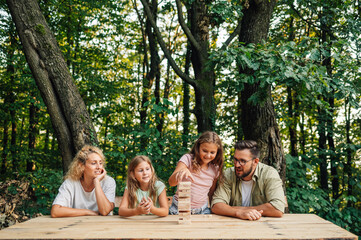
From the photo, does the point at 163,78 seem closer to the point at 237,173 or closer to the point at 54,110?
the point at 54,110

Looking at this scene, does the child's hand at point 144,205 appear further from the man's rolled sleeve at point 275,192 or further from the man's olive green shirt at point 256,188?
the man's rolled sleeve at point 275,192

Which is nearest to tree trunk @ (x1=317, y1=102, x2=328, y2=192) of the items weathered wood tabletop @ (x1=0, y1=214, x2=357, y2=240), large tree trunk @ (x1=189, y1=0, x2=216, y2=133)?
large tree trunk @ (x1=189, y1=0, x2=216, y2=133)

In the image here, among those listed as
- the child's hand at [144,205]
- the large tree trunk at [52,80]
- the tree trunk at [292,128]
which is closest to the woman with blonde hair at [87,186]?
the child's hand at [144,205]

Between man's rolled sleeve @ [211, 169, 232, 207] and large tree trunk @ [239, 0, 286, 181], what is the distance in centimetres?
142

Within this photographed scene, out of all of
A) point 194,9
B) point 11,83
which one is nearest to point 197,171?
point 194,9

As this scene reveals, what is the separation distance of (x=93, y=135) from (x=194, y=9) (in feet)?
13.4

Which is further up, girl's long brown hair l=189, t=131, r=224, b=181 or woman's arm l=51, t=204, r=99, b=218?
girl's long brown hair l=189, t=131, r=224, b=181

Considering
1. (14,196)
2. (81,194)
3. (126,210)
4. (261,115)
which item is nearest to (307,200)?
(261,115)

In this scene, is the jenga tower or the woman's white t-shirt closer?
the jenga tower

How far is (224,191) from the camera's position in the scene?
3072 millimetres

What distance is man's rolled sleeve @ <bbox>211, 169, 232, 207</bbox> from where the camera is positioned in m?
2.99

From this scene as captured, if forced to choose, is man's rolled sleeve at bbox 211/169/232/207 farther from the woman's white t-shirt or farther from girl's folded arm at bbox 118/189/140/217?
the woman's white t-shirt

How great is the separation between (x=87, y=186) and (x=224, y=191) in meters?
1.44

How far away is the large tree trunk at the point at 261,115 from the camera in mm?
4430
